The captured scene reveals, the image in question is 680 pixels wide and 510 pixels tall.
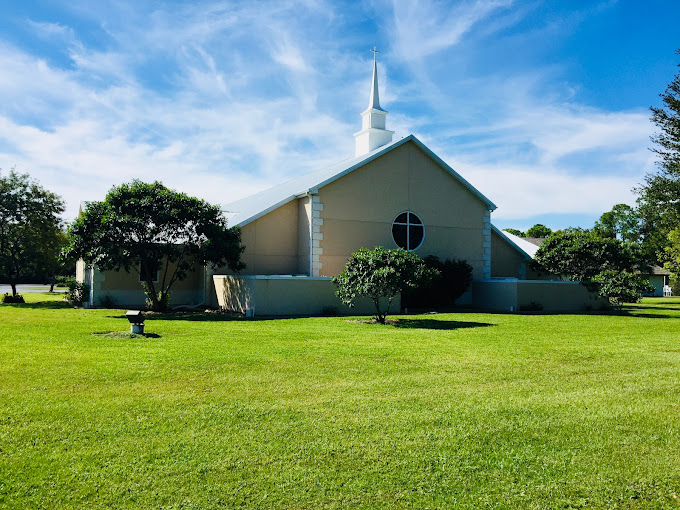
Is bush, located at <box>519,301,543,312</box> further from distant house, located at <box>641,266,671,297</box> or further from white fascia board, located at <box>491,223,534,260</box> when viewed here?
distant house, located at <box>641,266,671,297</box>

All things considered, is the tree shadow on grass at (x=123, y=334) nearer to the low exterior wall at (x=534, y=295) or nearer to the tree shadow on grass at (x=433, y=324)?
the tree shadow on grass at (x=433, y=324)

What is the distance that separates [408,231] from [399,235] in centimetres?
53

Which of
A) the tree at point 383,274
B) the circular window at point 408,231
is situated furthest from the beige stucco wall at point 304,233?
the tree at point 383,274

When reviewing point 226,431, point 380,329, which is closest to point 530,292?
point 380,329

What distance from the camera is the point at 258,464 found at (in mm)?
4988

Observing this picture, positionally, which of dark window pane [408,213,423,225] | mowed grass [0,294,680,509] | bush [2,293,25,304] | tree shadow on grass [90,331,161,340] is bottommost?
mowed grass [0,294,680,509]

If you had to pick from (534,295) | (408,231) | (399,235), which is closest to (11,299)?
(399,235)

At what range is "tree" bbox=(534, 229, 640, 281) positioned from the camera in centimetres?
2603

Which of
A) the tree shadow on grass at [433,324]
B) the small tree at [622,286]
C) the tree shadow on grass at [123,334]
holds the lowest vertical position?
the tree shadow on grass at [123,334]

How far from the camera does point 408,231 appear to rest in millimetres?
25891

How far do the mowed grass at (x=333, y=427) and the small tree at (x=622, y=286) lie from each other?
11.8 m

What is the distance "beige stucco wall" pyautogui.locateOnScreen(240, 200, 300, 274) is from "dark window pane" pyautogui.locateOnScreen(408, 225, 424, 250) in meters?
5.25

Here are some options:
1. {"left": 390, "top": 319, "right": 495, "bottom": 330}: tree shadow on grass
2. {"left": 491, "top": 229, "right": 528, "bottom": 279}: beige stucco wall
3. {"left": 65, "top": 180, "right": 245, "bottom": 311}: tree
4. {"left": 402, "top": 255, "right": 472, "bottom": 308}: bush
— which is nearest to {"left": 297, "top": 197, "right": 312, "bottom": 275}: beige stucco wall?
{"left": 65, "top": 180, "right": 245, "bottom": 311}: tree

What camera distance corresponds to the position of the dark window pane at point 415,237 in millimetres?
25938
